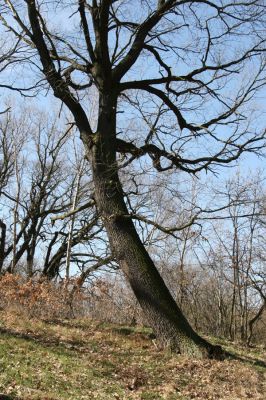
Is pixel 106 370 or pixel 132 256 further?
pixel 132 256

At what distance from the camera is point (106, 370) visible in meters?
7.11

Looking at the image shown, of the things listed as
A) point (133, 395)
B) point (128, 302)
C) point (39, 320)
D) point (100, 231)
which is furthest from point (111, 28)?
point (100, 231)

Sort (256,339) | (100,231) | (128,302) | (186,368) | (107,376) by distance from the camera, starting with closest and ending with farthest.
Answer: (107,376)
(186,368)
(128,302)
(100,231)
(256,339)

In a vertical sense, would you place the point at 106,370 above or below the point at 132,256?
below

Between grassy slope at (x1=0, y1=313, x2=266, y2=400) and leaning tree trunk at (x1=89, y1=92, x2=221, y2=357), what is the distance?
1.26ft

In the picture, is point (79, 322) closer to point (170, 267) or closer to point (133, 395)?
point (133, 395)

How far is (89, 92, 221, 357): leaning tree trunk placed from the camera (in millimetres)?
8320

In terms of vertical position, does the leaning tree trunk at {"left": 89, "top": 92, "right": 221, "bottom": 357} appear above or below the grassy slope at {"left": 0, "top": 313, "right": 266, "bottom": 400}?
above

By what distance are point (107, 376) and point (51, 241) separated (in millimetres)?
18298

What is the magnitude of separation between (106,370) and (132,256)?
2237 mm

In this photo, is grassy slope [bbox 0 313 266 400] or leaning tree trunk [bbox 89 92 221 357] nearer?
grassy slope [bbox 0 313 266 400]

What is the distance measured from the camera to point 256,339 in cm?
2669

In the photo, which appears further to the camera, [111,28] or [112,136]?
[111,28]

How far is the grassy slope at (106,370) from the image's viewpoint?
6.09m
